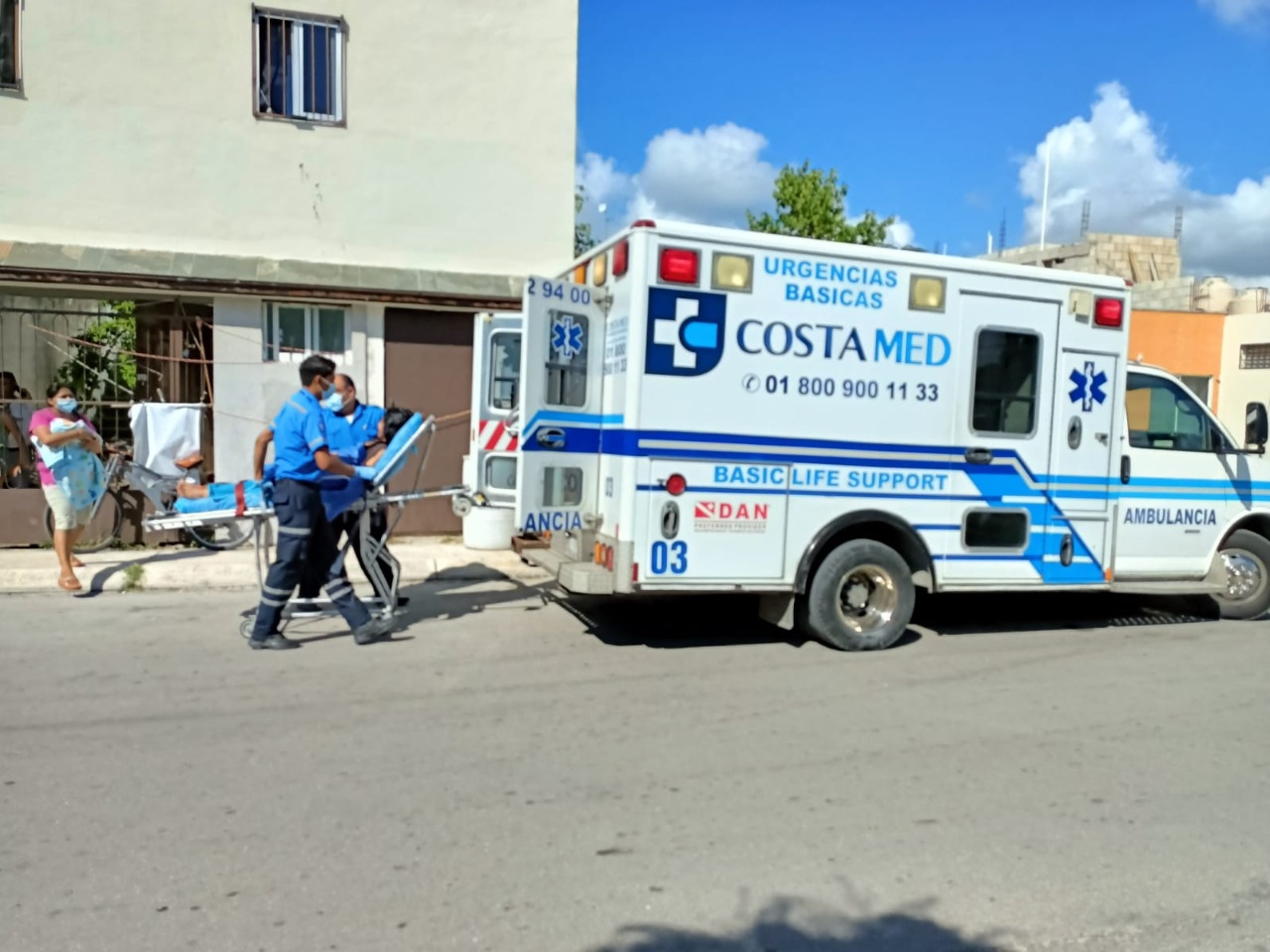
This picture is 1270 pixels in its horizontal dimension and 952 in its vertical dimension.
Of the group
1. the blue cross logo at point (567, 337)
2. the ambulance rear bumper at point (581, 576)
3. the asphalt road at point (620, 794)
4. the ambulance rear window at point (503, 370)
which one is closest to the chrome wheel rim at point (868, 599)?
the asphalt road at point (620, 794)

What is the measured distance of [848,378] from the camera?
22.7ft

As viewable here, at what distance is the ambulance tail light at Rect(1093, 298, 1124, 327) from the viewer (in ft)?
25.0

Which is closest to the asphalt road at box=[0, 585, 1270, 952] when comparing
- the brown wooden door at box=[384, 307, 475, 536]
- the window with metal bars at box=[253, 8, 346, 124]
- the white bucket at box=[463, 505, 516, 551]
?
the white bucket at box=[463, 505, 516, 551]

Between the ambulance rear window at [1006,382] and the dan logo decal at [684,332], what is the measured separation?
2.04 metres

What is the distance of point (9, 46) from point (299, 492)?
7.49 metres

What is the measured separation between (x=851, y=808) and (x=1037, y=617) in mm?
4976

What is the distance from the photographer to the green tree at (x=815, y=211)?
19.8m

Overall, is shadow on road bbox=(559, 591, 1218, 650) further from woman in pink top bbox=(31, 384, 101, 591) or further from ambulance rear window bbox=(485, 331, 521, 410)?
woman in pink top bbox=(31, 384, 101, 591)

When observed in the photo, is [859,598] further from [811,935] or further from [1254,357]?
[1254,357]

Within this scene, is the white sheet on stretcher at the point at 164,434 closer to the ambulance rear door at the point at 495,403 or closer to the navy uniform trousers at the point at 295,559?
the ambulance rear door at the point at 495,403

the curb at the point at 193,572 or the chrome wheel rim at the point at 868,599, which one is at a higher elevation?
the chrome wheel rim at the point at 868,599

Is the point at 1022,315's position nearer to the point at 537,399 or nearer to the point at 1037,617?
the point at 1037,617

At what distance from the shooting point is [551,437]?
22.1ft

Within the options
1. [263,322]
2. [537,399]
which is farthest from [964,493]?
[263,322]
